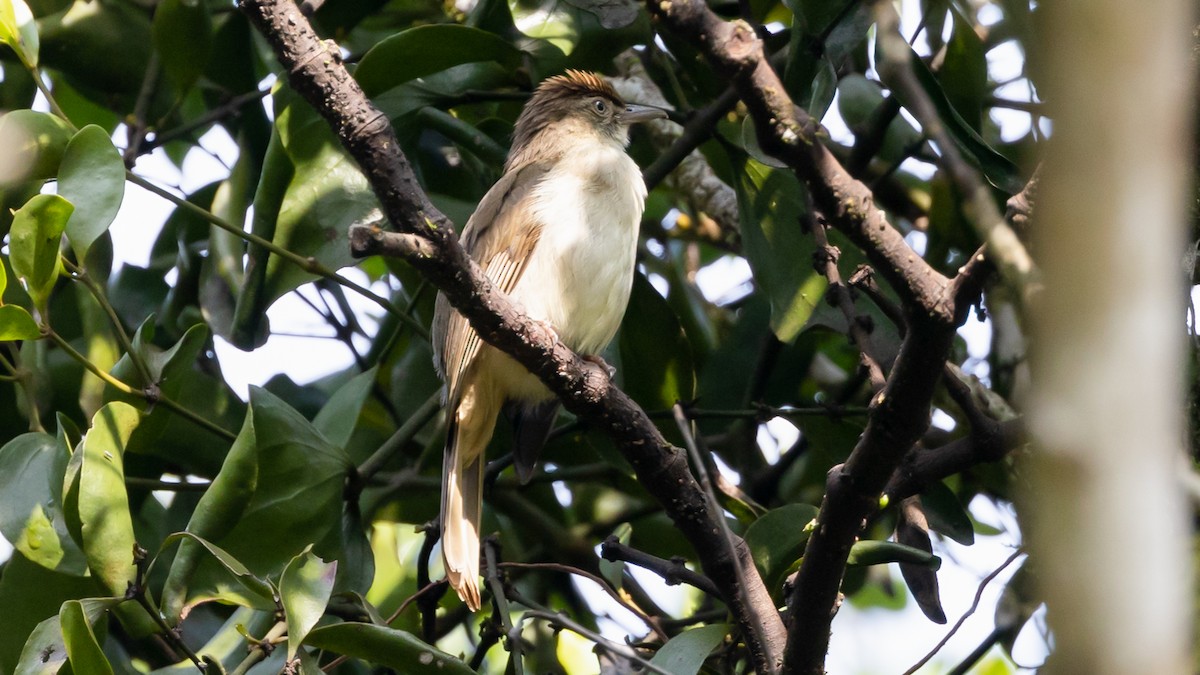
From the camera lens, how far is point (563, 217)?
15.4 feet

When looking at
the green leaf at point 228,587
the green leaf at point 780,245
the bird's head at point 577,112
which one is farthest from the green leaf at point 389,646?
the bird's head at point 577,112

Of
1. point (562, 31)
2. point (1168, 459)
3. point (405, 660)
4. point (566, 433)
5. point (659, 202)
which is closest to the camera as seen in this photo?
point (1168, 459)

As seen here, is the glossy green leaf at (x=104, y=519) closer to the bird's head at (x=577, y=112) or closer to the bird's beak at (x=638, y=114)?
the bird's head at (x=577, y=112)

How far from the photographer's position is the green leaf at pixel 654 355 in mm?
4543

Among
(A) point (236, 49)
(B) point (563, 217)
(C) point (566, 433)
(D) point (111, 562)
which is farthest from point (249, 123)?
(D) point (111, 562)

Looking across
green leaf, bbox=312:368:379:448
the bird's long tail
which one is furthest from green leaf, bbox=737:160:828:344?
green leaf, bbox=312:368:379:448

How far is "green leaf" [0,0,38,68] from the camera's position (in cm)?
375

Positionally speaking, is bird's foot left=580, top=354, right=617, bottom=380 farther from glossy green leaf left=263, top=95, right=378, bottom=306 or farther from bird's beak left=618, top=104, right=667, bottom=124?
bird's beak left=618, top=104, right=667, bottom=124

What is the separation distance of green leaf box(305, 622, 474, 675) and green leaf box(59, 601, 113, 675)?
49 cm

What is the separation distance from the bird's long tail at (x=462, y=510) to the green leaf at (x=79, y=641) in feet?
4.12

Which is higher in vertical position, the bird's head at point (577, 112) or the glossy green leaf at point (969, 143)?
the bird's head at point (577, 112)

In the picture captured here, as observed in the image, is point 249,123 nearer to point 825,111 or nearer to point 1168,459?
point 825,111

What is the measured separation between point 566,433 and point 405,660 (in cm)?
179

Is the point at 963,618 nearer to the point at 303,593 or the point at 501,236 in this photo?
the point at 303,593
